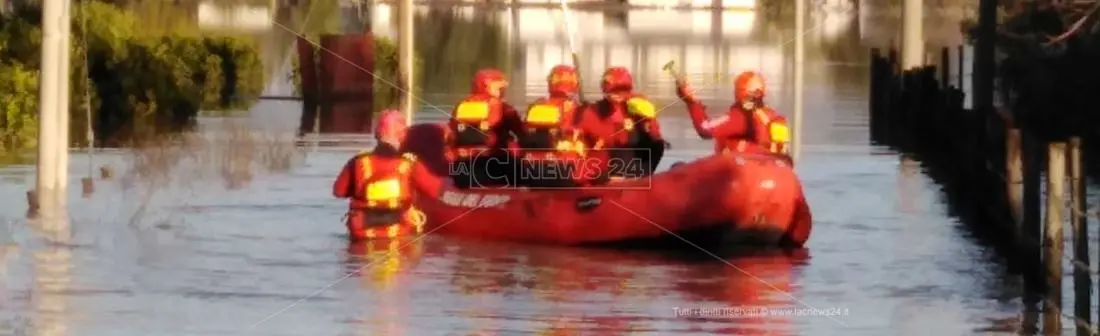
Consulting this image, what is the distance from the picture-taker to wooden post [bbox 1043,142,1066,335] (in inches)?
587

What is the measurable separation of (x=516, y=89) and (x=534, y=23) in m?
41.2

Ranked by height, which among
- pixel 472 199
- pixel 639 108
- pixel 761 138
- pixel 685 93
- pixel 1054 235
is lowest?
pixel 472 199

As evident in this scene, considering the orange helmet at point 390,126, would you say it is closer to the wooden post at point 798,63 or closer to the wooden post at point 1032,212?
the wooden post at point 1032,212

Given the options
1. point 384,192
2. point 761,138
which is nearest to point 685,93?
point 761,138

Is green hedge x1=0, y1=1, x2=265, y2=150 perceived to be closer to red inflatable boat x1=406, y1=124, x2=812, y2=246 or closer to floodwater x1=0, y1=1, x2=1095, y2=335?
floodwater x1=0, y1=1, x2=1095, y2=335

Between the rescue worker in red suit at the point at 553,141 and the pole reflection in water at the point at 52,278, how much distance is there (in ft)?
11.5

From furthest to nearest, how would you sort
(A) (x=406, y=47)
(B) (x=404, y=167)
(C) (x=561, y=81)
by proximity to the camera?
(A) (x=406, y=47)
(C) (x=561, y=81)
(B) (x=404, y=167)

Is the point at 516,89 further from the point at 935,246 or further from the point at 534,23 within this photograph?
the point at 534,23

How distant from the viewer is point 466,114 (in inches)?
856

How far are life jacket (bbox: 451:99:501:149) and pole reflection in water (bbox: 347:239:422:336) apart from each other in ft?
3.32

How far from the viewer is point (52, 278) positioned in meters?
18.0

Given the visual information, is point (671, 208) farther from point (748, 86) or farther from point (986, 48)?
point (986, 48)

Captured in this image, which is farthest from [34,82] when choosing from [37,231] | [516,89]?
[516,89]

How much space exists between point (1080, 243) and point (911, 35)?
25172 millimetres
